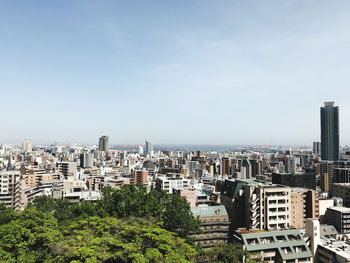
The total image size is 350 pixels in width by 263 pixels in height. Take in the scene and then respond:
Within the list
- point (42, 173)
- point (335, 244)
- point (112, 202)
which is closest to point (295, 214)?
point (335, 244)

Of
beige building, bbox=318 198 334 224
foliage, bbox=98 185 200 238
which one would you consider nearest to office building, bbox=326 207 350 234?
beige building, bbox=318 198 334 224

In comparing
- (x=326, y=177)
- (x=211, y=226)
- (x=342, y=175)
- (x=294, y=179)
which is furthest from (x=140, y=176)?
(x=342, y=175)

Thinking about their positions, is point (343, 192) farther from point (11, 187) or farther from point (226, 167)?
point (11, 187)

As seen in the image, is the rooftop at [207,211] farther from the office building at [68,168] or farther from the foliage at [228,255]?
the office building at [68,168]

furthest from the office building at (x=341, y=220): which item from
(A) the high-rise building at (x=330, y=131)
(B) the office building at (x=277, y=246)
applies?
(A) the high-rise building at (x=330, y=131)

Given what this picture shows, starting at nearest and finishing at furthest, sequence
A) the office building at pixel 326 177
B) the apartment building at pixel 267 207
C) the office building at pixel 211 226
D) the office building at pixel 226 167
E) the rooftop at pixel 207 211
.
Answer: the office building at pixel 211 226, the rooftop at pixel 207 211, the apartment building at pixel 267 207, the office building at pixel 326 177, the office building at pixel 226 167

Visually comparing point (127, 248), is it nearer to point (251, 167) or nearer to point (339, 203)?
point (339, 203)
